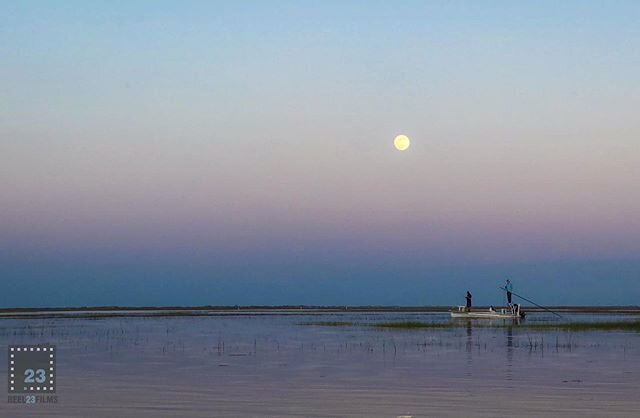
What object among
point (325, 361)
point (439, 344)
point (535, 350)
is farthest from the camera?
point (439, 344)

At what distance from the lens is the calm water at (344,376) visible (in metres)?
24.5

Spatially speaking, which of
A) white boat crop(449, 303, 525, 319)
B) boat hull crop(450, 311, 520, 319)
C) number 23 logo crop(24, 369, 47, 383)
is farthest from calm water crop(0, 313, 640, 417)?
boat hull crop(450, 311, 520, 319)

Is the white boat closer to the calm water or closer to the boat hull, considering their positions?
the boat hull

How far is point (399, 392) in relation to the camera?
27766 mm

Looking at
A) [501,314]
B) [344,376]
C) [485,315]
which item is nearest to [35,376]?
[344,376]

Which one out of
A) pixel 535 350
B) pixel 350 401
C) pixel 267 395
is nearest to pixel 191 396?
pixel 267 395

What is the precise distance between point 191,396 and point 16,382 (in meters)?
6.86

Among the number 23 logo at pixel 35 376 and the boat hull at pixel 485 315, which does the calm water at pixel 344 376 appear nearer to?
the number 23 logo at pixel 35 376

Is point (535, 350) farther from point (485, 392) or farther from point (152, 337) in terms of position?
point (152, 337)

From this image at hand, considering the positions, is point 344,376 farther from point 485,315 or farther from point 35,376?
point 485,315

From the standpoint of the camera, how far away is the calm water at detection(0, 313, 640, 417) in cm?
2445

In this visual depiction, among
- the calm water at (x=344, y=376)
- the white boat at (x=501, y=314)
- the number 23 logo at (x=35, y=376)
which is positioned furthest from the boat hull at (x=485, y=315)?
the number 23 logo at (x=35, y=376)

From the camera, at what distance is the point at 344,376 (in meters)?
32.5

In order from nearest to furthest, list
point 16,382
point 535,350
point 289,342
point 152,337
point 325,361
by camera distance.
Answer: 1. point 16,382
2. point 325,361
3. point 535,350
4. point 289,342
5. point 152,337
